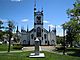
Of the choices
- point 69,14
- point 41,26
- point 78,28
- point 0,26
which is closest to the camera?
point 78,28

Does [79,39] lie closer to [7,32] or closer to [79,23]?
[79,23]

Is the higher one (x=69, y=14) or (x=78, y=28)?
(x=69, y=14)

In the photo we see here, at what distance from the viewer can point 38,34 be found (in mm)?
88312

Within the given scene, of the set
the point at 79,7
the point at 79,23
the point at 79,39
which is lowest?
the point at 79,39

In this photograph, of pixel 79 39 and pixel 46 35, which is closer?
pixel 79 39

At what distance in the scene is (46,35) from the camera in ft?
295

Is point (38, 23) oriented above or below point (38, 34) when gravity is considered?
above

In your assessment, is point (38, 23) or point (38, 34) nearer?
point (38, 23)

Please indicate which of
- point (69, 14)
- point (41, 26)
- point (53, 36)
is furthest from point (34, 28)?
point (69, 14)

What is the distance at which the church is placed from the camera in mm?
86375

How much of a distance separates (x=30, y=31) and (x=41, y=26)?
6472 mm

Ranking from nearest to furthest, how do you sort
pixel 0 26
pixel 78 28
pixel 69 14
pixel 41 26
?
pixel 78 28, pixel 69 14, pixel 0 26, pixel 41 26

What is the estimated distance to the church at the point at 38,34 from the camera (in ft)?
283

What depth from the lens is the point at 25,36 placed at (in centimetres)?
9106
